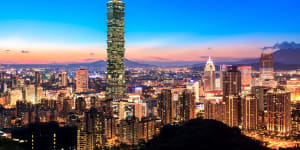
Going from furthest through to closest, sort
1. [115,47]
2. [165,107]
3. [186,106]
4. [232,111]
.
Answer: [115,47] < [186,106] < [165,107] < [232,111]

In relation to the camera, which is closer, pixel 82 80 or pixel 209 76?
pixel 82 80

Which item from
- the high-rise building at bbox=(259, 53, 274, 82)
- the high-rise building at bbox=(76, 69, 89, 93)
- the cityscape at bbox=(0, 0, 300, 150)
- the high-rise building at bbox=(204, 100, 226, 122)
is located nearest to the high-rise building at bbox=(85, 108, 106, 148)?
the cityscape at bbox=(0, 0, 300, 150)

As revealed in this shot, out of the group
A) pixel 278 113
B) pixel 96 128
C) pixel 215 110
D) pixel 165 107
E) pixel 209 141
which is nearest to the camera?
pixel 209 141

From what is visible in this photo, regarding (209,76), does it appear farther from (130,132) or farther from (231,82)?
(130,132)

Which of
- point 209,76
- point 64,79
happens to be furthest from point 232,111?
point 64,79

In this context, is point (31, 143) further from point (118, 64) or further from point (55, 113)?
point (118, 64)

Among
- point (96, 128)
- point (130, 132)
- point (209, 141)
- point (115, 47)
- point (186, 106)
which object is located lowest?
point (130, 132)

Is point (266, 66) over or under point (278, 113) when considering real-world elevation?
over
